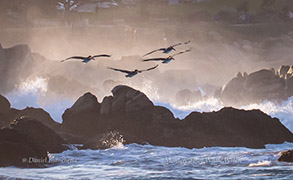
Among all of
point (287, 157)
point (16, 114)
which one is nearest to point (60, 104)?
point (16, 114)

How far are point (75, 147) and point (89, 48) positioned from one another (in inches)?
3284

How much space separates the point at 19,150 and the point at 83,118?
12.3m

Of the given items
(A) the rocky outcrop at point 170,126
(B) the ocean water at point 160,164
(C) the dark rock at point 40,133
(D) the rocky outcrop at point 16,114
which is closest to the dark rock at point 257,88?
(A) the rocky outcrop at point 170,126

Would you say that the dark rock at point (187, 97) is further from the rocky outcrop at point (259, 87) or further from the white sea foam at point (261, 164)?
the white sea foam at point (261, 164)

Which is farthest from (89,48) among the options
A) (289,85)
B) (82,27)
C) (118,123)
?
(118,123)

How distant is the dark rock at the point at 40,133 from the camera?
42.9 meters

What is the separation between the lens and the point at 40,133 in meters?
43.7

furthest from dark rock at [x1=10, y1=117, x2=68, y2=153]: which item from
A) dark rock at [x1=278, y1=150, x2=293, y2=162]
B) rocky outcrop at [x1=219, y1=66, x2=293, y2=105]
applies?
rocky outcrop at [x1=219, y1=66, x2=293, y2=105]

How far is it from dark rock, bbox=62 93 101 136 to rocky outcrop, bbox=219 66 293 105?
28510 mm

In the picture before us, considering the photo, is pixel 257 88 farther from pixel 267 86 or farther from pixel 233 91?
pixel 233 91

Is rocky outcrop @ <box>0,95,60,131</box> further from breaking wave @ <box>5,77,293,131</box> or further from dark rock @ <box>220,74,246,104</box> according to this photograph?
dark rock @ <box>220,74,246,104</box>

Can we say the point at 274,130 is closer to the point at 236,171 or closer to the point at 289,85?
the point at 236,171

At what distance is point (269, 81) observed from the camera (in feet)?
250

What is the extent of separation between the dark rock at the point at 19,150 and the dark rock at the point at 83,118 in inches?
391
